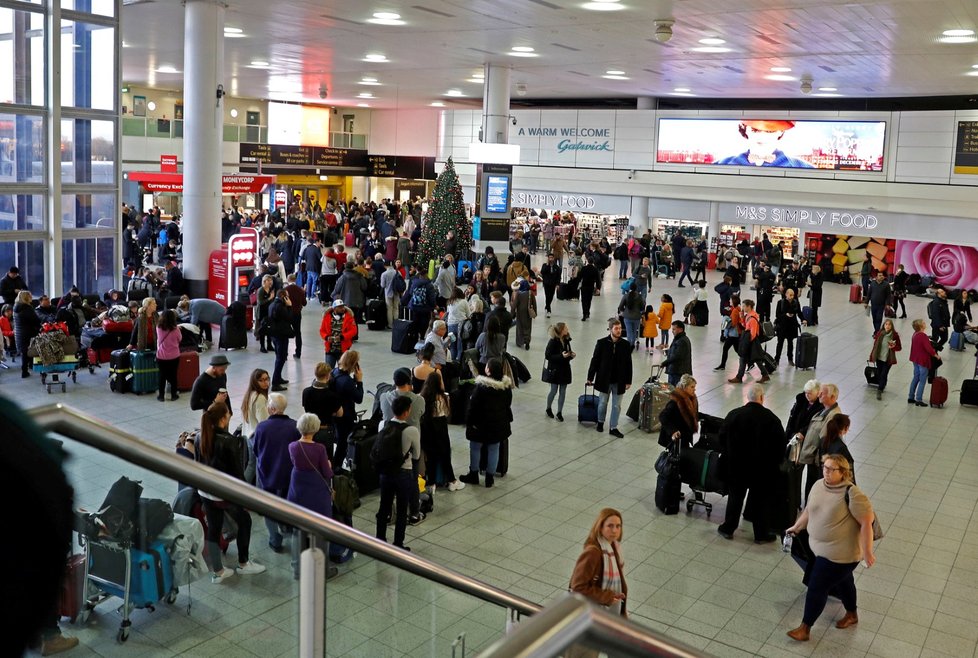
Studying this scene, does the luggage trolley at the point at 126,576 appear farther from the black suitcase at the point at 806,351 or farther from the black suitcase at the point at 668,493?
the black suitcase at the point at 806,351

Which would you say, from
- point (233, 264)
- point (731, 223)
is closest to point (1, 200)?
point (233, 264)

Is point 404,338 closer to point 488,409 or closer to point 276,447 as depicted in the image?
point 488,409

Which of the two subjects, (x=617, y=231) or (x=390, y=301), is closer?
(x=390, y=301)

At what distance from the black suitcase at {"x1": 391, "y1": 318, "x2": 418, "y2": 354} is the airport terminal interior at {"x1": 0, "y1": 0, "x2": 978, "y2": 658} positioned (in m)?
0.39

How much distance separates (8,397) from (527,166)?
3839 centimetres

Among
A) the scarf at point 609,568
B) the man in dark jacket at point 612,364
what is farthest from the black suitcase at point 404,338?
the scarf at point 609,568

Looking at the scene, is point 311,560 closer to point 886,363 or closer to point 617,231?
point 886,363

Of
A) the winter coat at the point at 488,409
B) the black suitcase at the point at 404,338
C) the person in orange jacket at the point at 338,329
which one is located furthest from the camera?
the black suitcase at the point at 404,338

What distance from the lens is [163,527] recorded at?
299 cm

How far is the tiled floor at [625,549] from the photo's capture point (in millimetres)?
3203

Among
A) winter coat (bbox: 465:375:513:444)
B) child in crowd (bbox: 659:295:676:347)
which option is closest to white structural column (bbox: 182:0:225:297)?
child in crowd (bbox: 659:295:676:347)

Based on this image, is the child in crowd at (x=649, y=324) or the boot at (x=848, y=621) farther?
the child in crowd at (x=649, y=324)

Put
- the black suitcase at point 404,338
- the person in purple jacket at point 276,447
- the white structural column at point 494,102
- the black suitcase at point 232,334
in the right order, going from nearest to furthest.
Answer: the person in purple jacket at point 276,447 < the black suitcase at point 232,334 < the black suitcase at point 404,338 < the white structural column at point 494,102

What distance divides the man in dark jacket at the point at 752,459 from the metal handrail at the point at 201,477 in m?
6.32
